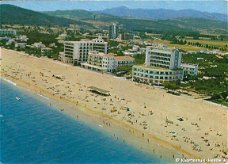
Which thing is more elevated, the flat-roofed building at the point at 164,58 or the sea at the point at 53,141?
the flat-roofed building at the point at 164,58

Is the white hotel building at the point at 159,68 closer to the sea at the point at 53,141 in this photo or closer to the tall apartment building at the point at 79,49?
the tall apartment building at the point at 79,49

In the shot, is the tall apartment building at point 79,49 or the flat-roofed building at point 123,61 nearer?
the flat-roofed building at point 123,61

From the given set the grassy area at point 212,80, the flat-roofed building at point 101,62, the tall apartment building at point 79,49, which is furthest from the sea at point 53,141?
the tall apartment building at point 79,49

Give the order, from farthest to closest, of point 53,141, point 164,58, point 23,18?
point 23,18 < point 164,58 < point 53,141

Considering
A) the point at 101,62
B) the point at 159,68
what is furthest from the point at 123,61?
the point at 159,68

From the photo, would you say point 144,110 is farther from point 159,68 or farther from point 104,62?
point 104,62

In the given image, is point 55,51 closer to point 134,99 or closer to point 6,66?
point 6,66

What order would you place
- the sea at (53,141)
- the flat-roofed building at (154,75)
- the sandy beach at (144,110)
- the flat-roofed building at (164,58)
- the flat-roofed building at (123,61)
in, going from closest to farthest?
the sea at (53,141), the sandy beach at (144,110), the flat-roofed building at (154,75), the flat-roofed building at (164,58), the flat-roofed building at (123,61)

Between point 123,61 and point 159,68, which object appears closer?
point 159,68
